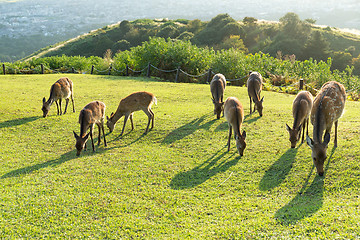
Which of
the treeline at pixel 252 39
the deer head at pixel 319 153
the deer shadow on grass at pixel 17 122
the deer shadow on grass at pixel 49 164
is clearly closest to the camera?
the deer head at pixel 319 153

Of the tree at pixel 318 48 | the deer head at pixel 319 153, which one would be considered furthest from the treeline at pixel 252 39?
the deer head at pixel 319 153

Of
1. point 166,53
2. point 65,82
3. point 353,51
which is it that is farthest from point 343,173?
point 353,51

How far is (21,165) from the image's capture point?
8.35 meters

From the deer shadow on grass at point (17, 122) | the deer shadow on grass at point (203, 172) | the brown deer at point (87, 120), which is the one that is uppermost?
the brown deer at point (87, 120)

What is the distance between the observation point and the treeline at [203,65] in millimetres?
20891

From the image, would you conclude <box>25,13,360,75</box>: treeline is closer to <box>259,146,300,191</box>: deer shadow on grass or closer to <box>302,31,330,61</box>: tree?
<box>302,31,330,61</box>: tree

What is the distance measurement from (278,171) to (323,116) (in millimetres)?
1733

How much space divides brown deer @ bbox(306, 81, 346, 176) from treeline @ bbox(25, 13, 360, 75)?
1503 inches

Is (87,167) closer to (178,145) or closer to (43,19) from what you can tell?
(178,145)

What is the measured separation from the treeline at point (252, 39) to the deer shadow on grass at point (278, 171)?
38858 mm

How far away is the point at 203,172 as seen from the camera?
7.74 metres

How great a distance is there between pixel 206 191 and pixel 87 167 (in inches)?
135

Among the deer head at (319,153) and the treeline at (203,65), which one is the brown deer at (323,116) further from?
the treeline at (203,65)

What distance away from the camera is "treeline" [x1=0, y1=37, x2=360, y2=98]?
20891 millimetres
